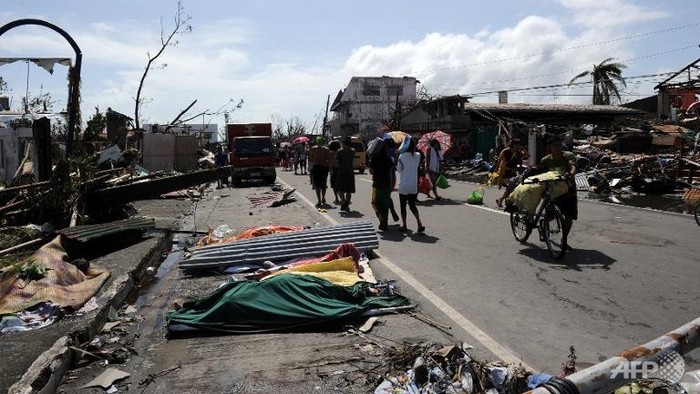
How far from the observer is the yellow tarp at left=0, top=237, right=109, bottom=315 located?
250 inches

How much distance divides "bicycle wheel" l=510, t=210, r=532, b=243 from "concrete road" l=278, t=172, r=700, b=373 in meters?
0.15

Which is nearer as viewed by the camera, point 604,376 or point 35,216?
point 604,376

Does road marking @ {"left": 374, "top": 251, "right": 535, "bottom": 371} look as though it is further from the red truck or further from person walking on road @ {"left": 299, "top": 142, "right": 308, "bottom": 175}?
person walking on road @ {"left": 299, "top": 142, "right": 308, "bottom": 175}

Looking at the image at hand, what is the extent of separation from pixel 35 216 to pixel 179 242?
8.44 feet

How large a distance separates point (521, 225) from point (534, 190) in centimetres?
94

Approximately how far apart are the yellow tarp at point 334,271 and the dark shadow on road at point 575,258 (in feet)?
9.33

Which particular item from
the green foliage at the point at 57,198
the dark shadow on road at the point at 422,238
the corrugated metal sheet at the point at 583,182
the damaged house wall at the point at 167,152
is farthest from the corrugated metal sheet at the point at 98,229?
the damaged house wall at the point at 167,152

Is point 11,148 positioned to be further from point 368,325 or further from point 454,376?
point 454,376

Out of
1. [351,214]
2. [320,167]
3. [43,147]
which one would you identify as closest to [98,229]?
[43,147]

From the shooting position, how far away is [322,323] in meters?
5.64

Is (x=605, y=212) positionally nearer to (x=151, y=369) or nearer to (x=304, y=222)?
(x=304, y=222)

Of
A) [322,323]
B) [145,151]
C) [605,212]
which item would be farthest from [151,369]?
[145,151]

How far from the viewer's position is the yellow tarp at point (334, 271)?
696 cm

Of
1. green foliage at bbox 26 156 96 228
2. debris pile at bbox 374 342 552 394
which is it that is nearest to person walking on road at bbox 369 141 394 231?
green foliage at bbox 26 156 96 228
